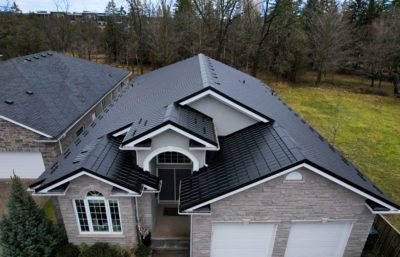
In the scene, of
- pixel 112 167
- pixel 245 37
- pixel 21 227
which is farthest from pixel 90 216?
pixel 245 37

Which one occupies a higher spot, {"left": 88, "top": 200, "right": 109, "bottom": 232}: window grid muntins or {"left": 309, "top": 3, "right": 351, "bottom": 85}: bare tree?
{"left": 309, "top": 3, "right": 351, "bottom": 85}: bare tree

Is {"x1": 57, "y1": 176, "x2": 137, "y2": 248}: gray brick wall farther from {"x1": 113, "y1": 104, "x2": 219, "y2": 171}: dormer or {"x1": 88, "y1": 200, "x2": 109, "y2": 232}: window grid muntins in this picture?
{"x1": 113, "y1": 104, "x2": 219, "y2": 171}: dormer

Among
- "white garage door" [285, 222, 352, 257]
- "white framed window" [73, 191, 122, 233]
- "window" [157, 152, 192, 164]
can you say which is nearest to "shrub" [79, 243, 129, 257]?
"white framed window" [73, 191, 122, 233]

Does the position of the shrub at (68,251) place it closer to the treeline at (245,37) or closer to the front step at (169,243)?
the front step at (169,243)

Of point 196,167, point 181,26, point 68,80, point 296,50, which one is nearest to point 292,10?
point 296,50

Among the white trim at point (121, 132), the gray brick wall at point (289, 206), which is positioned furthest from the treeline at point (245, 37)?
the gray brick wall at point (289, 206)

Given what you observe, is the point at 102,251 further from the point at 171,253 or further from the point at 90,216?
the point at 171,253

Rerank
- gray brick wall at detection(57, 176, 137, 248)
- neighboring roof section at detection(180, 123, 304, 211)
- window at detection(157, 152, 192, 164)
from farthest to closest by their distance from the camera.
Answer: window at detection(157, 152, 192, 164)
gray brick wall at detection(57, 176, 137, 248)
neighboring roof section at detection(180, 123, 304, 211)
